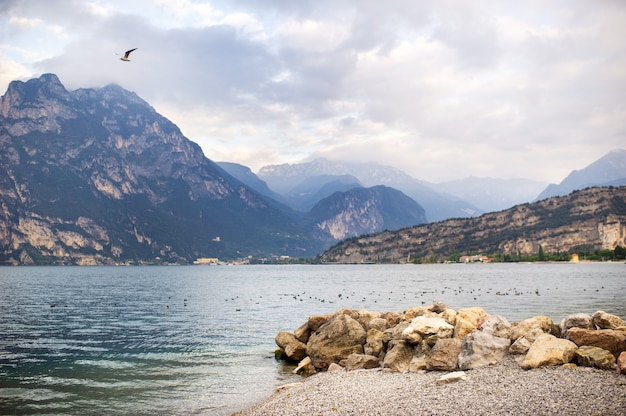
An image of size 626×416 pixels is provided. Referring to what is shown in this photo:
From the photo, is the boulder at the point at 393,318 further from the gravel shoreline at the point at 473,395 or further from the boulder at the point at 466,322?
the gravel shoreline at the point at 473,395

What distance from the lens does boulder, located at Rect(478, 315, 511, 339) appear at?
26406 mm

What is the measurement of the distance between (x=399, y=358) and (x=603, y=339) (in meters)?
10.5

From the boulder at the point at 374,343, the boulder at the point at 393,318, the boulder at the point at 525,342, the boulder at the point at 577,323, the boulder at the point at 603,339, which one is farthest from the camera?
the boulder at the point at 393,318

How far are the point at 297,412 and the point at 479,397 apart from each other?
7.50m

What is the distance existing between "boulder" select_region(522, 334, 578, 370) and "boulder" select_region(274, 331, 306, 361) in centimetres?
1867

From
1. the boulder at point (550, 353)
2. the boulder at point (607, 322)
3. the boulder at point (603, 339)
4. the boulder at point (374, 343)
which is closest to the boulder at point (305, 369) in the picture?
the boulder at point (374, 343)

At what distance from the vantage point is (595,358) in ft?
67.1

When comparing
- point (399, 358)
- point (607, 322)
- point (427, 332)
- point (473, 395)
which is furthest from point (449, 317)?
point (473, 395)

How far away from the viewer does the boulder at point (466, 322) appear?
27562 millimetres

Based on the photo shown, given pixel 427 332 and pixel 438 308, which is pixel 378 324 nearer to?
pixel 438 308

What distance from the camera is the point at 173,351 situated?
137ft

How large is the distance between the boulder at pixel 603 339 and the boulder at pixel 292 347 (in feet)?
65.9

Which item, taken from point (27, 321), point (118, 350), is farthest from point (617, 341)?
point (27, 321)

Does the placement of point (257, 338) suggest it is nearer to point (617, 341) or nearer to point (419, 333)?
point (419, 333)
